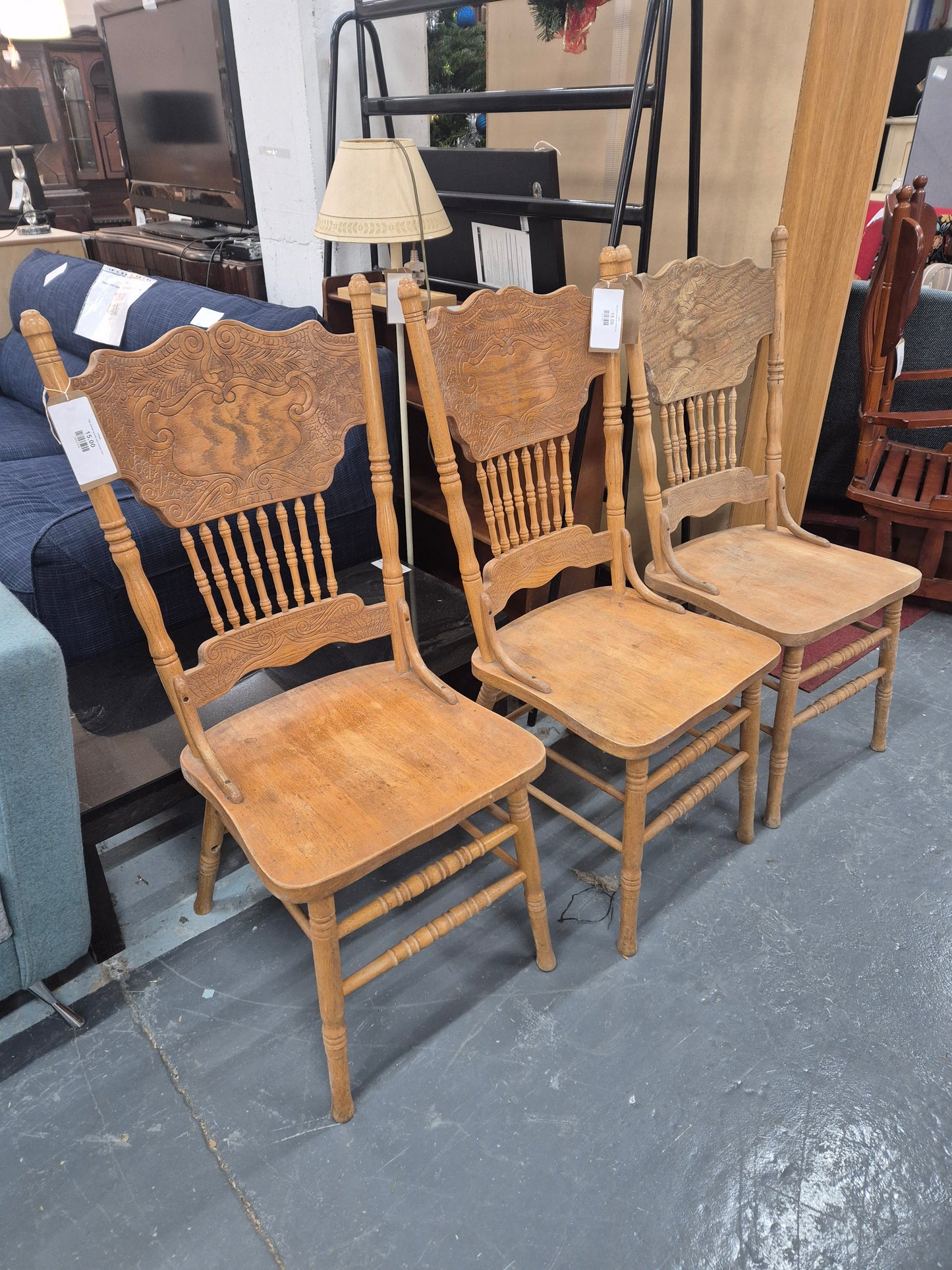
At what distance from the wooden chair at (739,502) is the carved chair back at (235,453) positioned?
23.6 inches

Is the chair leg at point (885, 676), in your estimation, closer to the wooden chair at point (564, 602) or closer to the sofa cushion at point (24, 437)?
the wooden chair at point (564, 602)

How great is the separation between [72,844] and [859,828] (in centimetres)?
152

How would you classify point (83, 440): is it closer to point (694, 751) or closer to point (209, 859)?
point (209, 859)

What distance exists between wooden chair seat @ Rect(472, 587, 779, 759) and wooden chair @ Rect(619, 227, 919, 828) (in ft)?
0.39

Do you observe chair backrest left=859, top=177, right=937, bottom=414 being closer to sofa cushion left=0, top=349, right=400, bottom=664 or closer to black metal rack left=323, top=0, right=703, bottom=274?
black metal rack left=323, top=0, right=703, bottom=274

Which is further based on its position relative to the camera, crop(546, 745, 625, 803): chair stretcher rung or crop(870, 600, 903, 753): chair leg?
crop(870, 600, 903, 753): chair leg

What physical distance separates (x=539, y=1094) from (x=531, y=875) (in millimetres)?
321

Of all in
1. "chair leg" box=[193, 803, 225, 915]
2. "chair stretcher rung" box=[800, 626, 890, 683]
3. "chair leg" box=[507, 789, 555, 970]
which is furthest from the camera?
"chair stretcher rung" box=[800, 626, 890, 683]

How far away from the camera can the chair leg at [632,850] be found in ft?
4.52

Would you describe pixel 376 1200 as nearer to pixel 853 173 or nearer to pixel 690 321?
pixel 690 321

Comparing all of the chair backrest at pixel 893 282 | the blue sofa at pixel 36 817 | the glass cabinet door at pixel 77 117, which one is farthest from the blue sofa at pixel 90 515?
the glass cabinet door at pixel 77 117

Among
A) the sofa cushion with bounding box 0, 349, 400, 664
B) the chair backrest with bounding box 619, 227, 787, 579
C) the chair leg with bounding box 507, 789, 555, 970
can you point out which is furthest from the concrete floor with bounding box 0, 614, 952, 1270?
the chair backrest with bounding box 619, 227, 787, 579

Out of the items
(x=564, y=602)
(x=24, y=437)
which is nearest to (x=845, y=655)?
(x=564, y=602)

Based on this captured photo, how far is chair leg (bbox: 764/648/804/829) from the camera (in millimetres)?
1667
